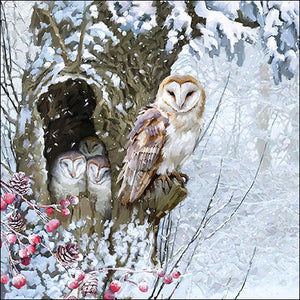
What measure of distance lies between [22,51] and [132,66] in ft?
0.83

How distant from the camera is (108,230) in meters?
0.93

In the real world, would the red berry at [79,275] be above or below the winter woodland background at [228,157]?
below

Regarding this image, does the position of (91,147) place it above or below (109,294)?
above

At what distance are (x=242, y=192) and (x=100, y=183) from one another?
32 centimetres

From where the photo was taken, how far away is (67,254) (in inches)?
36.1

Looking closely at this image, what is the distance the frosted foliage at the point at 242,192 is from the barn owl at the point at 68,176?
0.23m

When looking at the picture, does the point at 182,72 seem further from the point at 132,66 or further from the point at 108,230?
the point at 108,230

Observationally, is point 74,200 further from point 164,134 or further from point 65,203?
point 164,134

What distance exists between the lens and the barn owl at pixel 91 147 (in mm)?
929

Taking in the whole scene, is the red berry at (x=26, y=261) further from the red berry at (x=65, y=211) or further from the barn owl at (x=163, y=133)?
the barn owl at (x=163, y=133)

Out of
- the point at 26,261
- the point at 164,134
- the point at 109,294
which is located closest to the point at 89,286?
the point at 109,294

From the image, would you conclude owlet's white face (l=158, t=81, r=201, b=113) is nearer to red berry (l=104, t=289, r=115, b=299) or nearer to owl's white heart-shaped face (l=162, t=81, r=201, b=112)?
owl's white heart-shaped face (l=162, t=81, r=201, b=112)

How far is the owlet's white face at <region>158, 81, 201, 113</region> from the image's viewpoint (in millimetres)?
885

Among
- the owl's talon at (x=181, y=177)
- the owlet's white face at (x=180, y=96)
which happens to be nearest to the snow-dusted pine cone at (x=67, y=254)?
the owl's talon at (x=181, y=177)
